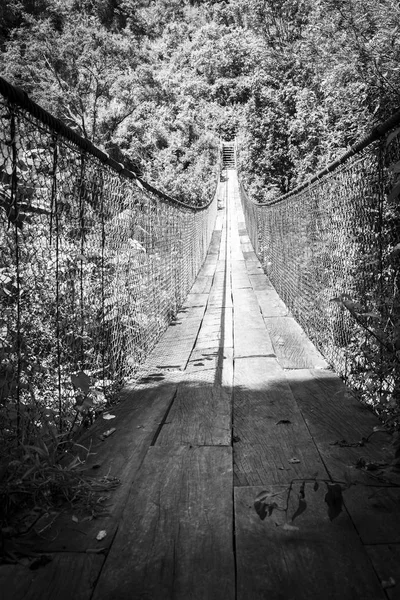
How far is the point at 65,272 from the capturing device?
6.71ft

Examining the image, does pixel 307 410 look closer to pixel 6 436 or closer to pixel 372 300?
pixel 372 300

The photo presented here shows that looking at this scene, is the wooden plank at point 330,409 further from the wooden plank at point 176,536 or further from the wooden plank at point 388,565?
the wooden plank at point 388,565

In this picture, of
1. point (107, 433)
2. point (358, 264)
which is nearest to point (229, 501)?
point (107, 433)

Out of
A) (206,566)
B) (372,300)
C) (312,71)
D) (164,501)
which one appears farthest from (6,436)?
(312,71)

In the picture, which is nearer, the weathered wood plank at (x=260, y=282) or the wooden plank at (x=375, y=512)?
the wooden plank at (x=375, y=512)

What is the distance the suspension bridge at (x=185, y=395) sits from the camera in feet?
3.52

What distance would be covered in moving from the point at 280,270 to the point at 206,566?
4.88 m

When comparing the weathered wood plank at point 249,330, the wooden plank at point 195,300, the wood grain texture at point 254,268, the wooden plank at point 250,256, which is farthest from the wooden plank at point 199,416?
the wooden plank at point 250,256

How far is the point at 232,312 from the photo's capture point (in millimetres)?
4883

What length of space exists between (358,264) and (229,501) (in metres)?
1.30

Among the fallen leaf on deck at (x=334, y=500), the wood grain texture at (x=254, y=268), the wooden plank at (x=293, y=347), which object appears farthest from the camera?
the wood grain texture at (x=254, y=268)

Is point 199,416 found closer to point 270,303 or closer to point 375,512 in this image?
point 375,512

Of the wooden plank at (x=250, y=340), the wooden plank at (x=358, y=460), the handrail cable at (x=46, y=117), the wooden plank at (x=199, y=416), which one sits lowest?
the wooden plank at (x=250, y=340)

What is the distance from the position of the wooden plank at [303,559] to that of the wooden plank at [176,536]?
37 millimetres
